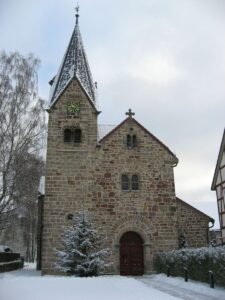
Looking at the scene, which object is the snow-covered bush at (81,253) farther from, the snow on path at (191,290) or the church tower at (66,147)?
the snow on path at (191,290)

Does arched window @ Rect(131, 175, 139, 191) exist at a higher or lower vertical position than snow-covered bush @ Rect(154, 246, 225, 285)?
higher

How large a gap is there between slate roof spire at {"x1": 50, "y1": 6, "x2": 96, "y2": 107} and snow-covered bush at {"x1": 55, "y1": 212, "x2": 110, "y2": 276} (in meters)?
8.85

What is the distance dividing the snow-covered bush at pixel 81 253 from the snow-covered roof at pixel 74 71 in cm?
885

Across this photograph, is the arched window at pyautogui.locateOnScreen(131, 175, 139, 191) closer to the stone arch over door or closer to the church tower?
the stone arch over door

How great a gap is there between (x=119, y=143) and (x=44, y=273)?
31.0 ft

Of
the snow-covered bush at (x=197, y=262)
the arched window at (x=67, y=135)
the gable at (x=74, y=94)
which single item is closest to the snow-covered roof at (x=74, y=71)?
the gable at (x=74, y=94)

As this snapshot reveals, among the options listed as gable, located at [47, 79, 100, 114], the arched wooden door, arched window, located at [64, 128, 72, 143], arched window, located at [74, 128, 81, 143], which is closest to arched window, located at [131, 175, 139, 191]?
the arched wooden door

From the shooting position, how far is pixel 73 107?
82.0ft

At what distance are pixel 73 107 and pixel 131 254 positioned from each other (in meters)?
10.5

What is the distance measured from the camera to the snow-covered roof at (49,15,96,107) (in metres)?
25.9

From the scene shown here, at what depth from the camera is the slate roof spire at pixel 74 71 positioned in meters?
25.9

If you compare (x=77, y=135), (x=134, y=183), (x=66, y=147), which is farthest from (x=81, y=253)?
(x=77, y=135)

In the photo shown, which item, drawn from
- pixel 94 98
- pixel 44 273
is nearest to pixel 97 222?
pixel 44 273

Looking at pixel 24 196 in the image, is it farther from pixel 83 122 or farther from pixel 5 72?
pixel 5 72
